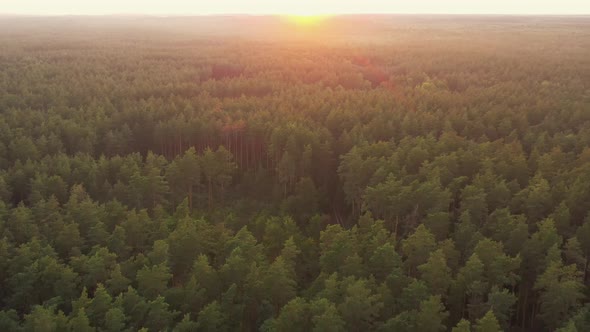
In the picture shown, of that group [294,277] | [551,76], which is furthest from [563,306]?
[551,76]

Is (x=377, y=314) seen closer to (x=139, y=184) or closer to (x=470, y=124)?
(x=139, y=184)

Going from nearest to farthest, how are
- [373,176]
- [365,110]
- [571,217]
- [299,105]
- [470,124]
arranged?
[571,217] < [373,176] < [470,124] < [365,110] < [299,105]

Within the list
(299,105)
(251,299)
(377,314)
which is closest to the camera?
(377,314)

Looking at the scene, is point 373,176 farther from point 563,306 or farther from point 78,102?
point 78,102

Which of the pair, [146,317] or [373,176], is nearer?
[146,317]

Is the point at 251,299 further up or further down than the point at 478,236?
further down

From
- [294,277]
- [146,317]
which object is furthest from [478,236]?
[146,317]
